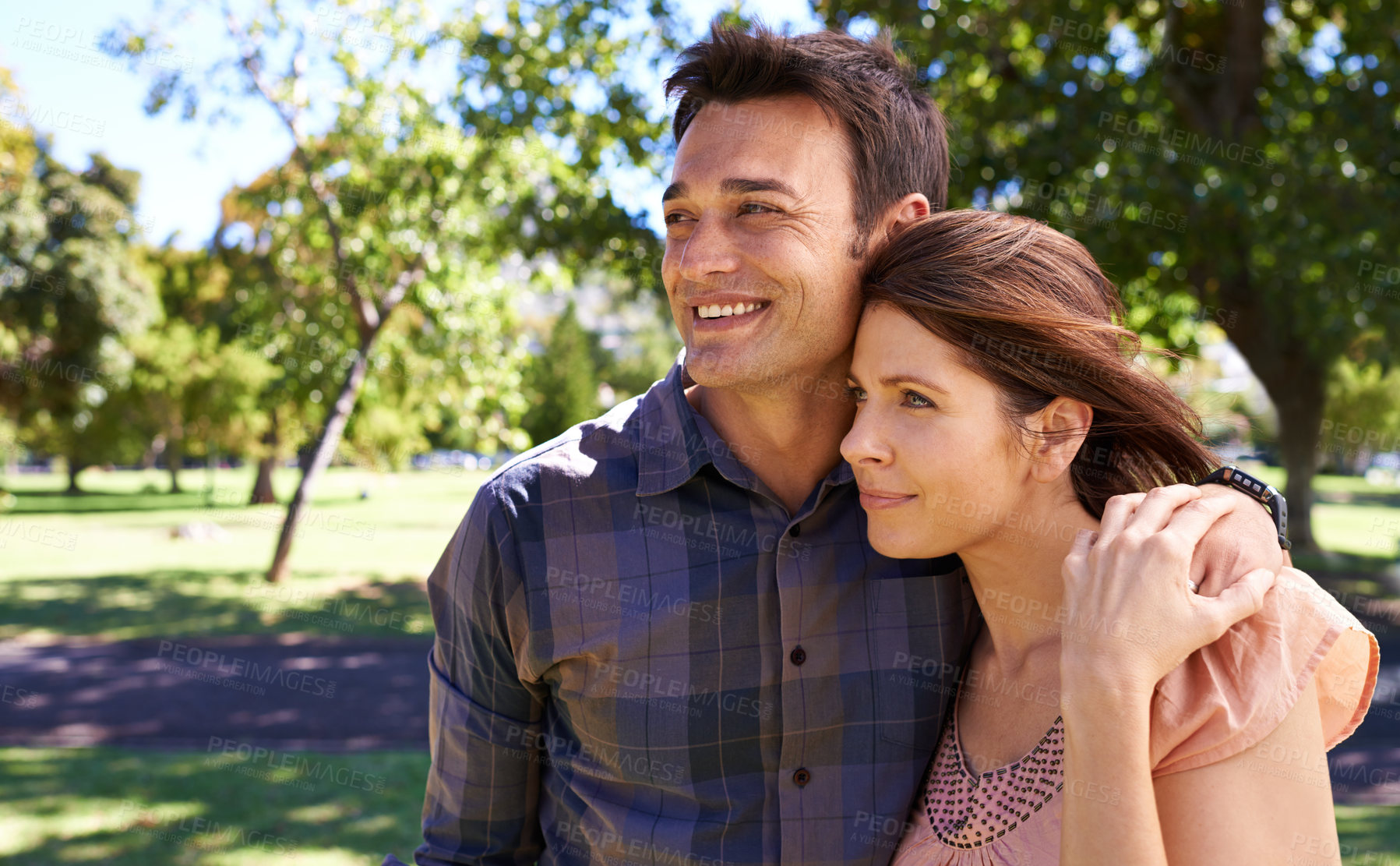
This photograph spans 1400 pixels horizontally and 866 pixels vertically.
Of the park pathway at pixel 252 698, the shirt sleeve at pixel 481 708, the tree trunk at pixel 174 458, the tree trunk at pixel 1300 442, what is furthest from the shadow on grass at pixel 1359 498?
the tree trunk at pixel 174 458

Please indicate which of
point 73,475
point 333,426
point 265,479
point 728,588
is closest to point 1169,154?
point 728,588

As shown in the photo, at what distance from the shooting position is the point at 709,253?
2.38 meters

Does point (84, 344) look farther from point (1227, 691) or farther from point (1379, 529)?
point (1379, 529)

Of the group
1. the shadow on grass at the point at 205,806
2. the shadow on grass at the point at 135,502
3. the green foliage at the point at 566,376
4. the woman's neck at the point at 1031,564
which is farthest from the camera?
the green foliage at the point at 566,376

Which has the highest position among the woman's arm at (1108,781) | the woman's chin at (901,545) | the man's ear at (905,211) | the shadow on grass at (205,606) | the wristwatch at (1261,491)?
the man's ear at (905,211)

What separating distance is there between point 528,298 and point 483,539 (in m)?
14.6

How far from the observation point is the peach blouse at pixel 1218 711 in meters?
1.72

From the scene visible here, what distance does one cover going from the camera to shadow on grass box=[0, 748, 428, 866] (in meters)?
6.28

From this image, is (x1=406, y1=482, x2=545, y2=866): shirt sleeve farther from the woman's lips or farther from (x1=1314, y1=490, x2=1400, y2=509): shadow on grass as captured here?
(x1=1314, y1=490, x2=1400, y2=509): shadow on grass

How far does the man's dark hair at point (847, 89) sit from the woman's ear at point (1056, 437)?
0.60m

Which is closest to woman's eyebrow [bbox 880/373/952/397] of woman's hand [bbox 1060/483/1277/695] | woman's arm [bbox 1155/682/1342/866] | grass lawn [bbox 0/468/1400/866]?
woman's hand [bbox 1060/483/1277/695]

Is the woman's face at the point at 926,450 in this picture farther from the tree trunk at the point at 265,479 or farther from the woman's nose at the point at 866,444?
the tree trunk at the point at 265,479

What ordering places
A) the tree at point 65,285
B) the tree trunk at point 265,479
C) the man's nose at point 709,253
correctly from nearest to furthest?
1. the man's nose at point 709,253
2. the tree at point 65,285
3. the tree trunk at point 265,479

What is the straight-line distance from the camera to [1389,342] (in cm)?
845
